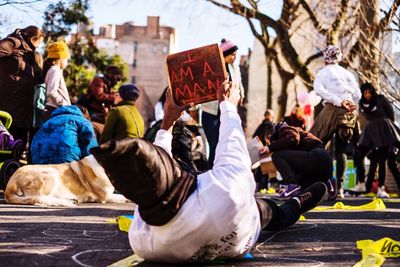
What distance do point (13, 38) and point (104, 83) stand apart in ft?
5.44

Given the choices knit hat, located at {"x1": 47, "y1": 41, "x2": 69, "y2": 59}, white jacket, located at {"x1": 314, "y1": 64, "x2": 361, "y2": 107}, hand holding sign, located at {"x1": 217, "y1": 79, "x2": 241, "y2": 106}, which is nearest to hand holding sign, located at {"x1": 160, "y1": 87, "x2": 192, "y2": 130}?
hand holding sign, located at {"x1": 217, "y1": 79, "x2": 241, "y2": 106}

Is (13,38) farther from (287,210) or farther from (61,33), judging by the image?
(61,33)

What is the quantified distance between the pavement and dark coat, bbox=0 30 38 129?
9.30 feet

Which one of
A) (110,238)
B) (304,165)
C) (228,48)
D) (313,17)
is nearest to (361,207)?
(304,165)

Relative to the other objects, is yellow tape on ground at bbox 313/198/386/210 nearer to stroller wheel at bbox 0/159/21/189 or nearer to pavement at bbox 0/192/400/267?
pavement at bbox 0/192/400/267

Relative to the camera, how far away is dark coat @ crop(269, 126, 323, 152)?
9.86m

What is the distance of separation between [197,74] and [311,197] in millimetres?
1477

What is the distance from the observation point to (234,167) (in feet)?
13.8

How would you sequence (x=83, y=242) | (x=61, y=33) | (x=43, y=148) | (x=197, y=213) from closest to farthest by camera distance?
(x=197, y=213) → (x=83, y=242) → (x=43, y=148) → (x=61, y=33)

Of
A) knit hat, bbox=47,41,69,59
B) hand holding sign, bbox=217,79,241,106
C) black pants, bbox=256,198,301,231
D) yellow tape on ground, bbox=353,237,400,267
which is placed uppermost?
knit hat, bbox=47,41,69,59

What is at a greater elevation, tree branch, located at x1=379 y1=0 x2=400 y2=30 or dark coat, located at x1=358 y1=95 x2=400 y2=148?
tree branch, located at x1=379 y1=0 x2=400 y2=30

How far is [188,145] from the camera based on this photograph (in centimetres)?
1094

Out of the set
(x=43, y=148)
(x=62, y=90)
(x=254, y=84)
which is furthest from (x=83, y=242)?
(x=254, y=84)

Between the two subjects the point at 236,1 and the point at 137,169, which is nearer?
the point at 137,169
